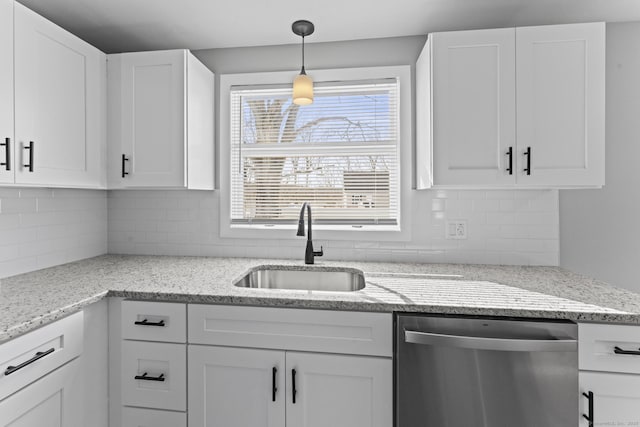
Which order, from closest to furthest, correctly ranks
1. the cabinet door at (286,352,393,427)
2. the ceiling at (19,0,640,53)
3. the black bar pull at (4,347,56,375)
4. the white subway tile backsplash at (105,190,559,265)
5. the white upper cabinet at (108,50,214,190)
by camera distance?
the black bar pull at (4,347,56,375) < the cabinet door at (286,352,393,427) < the ceiling at (19,0,640,53) < the white upper cabinet at (108,50,214,190) < the white subway tile backsplash at (105,190,559,265)

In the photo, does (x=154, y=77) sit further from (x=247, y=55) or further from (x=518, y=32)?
(x=518, y=32)

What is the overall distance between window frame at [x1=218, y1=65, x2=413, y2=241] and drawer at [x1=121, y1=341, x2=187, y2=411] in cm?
93

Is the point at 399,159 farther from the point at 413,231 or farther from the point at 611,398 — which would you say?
the point at 611,398

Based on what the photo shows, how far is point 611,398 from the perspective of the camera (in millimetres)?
1272

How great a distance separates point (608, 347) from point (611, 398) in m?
0.18

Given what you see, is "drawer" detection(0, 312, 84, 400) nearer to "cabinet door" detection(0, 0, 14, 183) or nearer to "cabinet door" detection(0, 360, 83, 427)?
"cabinet door" detection(0, 360, 83, 427)

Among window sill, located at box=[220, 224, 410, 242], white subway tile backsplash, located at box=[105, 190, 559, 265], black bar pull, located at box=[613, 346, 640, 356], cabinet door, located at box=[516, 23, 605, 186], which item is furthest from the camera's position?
window sill, located at box=[220, 224, 410, 242]

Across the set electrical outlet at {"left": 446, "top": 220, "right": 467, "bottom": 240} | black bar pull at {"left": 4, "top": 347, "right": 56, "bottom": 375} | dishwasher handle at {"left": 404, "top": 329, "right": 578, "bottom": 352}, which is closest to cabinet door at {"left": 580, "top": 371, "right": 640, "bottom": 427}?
dishwasher handle at {"left": 404, "top": 329, "right": 578, "bottom": 352}

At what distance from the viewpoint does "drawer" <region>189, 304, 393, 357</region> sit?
1406 mm

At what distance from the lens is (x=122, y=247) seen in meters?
2.44

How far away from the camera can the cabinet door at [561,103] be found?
1.68 m

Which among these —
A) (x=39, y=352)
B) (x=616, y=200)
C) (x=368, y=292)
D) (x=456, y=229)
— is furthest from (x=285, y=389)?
(x=616, y=200)

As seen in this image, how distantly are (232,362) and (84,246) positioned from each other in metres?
1.43

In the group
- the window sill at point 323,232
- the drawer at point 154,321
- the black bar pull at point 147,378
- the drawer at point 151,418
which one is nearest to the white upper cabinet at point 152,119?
the window sill at point 323,232
